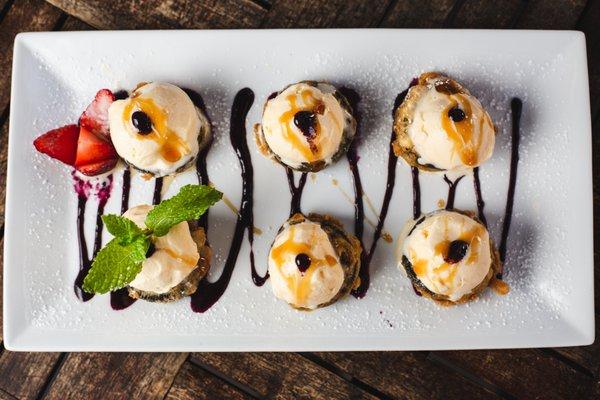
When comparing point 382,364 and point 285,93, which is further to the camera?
point 382,364

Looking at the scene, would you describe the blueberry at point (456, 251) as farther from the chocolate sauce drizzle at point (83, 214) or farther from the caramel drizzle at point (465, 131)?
the chocolate sauce drizzle at point (83, 214)

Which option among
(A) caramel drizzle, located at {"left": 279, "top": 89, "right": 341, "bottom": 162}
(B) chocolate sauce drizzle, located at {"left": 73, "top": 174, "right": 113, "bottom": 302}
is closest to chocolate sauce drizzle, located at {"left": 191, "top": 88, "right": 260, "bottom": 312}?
(A) caramel drizzle, located at {"left": 279, "top": 89, "right": 341, "bottom": 162}

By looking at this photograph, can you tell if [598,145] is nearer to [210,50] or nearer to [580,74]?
[580,74]

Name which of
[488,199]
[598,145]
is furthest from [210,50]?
[598,145]

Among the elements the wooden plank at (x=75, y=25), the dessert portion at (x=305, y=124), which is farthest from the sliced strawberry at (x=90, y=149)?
the dessert portion at (x=305, y=124)

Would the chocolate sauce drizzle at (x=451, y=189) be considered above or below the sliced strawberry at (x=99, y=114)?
above

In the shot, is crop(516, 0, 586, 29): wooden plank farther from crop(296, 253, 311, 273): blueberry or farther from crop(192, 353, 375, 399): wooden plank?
crop(192, 353, 375, 399): wooden plank
